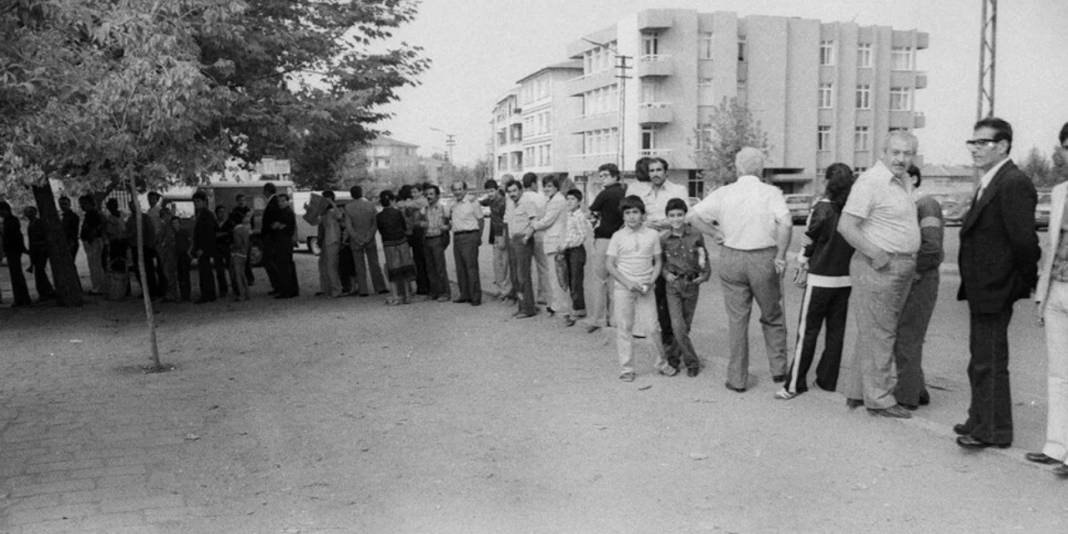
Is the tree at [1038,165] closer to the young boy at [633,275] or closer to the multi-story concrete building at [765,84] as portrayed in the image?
the multi-story concrete building at [765,84]

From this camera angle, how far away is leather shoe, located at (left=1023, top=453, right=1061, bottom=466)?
5137 mm

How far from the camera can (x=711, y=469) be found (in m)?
5.42

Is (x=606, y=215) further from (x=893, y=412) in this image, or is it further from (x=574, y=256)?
(x=893, y=412)

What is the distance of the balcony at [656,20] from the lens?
60.0m

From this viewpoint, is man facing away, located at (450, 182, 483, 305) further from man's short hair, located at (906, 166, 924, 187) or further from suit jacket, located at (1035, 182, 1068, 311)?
suit jacket, located at (1035, 182, 1068, 311)

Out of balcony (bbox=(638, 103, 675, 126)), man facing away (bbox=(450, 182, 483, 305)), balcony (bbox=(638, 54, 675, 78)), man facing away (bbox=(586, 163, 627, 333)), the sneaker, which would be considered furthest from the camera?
balcony (bbox=(638, 103, 675, 126))

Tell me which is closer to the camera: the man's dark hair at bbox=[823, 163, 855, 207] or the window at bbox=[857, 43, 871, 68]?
the man's dark hair at bbox=[823, 163, 855, 207]

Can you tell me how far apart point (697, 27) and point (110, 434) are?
5832cm

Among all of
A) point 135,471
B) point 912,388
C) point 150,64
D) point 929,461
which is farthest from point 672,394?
point 150,64

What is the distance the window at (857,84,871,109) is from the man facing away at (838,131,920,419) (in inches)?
2515

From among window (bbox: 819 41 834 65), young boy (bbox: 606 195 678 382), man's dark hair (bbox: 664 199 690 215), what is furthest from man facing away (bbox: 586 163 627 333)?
window (bbox: 819 41 834 65)

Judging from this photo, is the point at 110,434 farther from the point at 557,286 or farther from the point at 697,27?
the point at 697,27

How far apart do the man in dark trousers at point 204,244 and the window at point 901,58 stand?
62.2m

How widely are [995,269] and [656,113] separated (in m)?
57.1
